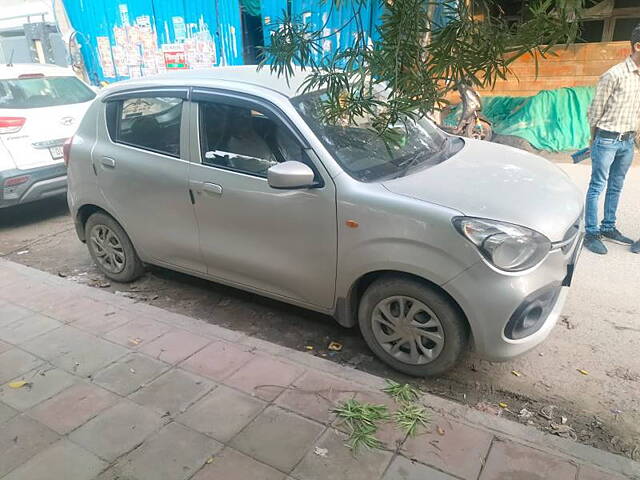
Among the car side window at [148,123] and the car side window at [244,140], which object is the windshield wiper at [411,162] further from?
the car side window at [148,123]

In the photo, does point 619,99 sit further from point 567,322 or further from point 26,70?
point 26,70

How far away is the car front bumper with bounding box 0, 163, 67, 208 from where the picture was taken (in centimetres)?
571

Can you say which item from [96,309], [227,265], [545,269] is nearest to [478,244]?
[545,269]

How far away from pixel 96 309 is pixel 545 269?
313cm

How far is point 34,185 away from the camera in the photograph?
5.88 m

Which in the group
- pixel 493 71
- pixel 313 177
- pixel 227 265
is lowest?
pixel 227 265

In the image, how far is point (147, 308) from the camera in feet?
12.4

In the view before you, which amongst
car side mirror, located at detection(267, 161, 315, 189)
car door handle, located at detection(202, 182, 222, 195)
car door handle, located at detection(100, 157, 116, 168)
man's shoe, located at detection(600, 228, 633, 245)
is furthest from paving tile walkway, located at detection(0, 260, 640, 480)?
man's shoe, located at detection(600, 228, 633, 245)

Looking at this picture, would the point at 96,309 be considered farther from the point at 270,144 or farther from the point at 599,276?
the point at 599,276

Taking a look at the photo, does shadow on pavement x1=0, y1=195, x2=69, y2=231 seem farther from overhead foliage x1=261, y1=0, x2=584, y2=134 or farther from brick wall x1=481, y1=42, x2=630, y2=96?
brick wall x1=481, y1=42, x2=630, y2=96

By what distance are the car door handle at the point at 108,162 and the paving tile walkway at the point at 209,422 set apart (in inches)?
52.1

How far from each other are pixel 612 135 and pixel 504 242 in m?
2.85

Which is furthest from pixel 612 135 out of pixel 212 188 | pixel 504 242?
pixel 212 188

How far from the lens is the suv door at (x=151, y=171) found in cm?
367
